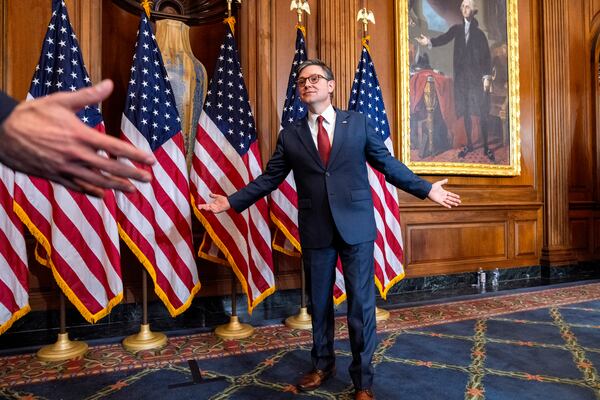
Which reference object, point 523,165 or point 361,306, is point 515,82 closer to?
point 523,165

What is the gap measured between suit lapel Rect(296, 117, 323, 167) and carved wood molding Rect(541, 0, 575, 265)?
201 inches

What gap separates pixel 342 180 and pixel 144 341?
202 cm

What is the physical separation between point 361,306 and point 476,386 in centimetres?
86

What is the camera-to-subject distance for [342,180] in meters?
2.25

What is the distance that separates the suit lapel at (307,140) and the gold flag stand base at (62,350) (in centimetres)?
223

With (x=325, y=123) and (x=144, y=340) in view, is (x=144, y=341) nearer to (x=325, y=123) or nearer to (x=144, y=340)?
(x=144, y=340)

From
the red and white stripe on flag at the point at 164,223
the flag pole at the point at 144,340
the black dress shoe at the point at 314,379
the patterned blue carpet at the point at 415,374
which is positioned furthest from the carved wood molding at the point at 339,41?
the black dress shoe at the point at 314,379

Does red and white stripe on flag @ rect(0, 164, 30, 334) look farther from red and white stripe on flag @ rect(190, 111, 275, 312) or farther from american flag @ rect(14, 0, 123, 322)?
red and white stripe on flag @ rect(190, 111, 275, 312)

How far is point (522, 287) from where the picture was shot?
203 inches

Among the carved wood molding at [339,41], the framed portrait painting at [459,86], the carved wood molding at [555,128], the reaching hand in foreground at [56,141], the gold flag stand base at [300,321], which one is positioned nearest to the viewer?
the reaching hand in foreground at [56,141]

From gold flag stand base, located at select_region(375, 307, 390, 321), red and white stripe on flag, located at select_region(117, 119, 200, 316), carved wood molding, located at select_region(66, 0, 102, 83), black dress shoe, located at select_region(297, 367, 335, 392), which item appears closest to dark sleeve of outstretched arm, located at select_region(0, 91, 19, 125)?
black dress shoe, located at select_region(297, 367, 335, 392)

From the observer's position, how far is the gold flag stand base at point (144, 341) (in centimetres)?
302

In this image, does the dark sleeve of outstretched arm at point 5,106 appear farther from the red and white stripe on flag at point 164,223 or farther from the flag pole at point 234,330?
the flag pole at point 234,330

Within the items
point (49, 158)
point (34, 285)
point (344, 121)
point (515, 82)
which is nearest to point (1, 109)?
point (49, 158)
